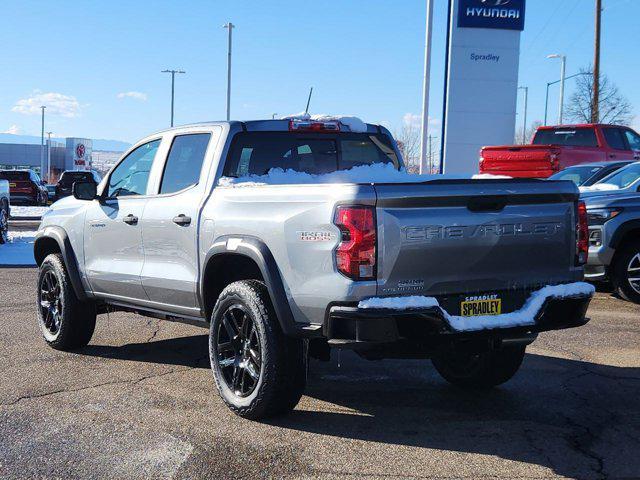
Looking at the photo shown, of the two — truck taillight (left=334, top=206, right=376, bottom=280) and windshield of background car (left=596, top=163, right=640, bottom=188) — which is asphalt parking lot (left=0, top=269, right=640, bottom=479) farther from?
windshield of background car (left=596, top=163, right=640, bottom=188)

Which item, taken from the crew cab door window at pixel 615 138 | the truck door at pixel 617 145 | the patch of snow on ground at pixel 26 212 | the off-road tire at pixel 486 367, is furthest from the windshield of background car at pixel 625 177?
the patch of snow on ground at pixel 26 212

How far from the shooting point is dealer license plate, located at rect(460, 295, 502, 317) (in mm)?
4715

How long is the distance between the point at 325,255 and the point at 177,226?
65.2 inches

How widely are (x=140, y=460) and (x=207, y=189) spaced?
1977 millimetres

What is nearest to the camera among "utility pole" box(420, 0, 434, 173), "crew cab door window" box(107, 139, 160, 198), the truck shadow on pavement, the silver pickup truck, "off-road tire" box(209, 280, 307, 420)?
the silver pickup truck

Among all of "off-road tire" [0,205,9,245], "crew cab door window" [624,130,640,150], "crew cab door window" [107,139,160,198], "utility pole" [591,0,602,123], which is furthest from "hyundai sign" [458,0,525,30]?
"crew cab door window" [107,139,160,198]

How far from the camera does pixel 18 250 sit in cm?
1608

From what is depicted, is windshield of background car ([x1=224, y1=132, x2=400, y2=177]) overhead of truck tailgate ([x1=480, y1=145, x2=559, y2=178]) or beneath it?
beneath

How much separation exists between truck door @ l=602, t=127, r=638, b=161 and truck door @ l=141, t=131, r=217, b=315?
1496cm

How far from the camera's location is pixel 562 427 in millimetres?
4988

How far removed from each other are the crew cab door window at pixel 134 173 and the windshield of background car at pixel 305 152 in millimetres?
991

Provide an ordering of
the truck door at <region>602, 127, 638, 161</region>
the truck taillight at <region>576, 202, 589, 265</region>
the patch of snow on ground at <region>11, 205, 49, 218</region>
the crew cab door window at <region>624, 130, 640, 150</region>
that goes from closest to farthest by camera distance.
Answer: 1. the truck taillight at <region>576, 202, 589, 265</region>
2. the truck door at <region>602, 127, 638, 161</region>
3. the crew cab door window at <region>624, 130, 640, 150</region>
4. the patch of snow on ground at <region>11, 205, 49, 218</region>

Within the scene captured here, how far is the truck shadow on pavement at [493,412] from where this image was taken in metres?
4.55

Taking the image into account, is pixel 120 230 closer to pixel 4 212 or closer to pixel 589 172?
pixel 589 172
